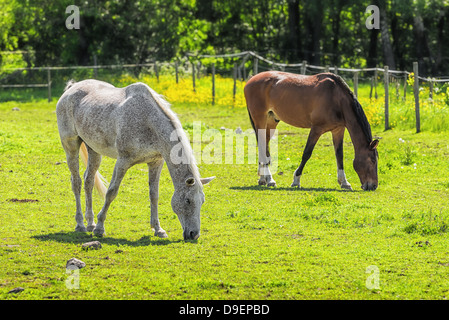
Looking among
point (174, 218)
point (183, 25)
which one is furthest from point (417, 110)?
point (183, 25)

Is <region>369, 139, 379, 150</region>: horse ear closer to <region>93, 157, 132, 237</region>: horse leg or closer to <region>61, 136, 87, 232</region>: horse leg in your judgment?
<region>93, 157, 132, 237</region>: horse leg

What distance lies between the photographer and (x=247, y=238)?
8656mm

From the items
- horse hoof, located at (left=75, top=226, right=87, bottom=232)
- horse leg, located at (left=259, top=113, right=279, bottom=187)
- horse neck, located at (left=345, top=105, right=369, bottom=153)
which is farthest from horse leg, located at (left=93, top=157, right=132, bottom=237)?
horse neck, located at (left=345, top=105, right=369, bottom=153)

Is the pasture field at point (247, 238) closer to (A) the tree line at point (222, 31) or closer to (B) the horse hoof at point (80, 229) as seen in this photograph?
(B) the horse hoof at point (80, 229)

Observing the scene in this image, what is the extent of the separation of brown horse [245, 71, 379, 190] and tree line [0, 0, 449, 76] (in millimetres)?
21507

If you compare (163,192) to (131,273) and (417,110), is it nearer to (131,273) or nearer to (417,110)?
(131,273)

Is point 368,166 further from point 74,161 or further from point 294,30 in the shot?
point 294,30

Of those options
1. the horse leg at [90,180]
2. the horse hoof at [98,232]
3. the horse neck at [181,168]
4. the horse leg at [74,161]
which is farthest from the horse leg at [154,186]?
the horse leg at [74,161]

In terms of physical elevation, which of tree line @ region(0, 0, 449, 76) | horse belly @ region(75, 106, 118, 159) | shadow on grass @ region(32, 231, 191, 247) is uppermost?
tree line @ region(0, 0, 449, 76)

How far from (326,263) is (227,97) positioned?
19944 mm

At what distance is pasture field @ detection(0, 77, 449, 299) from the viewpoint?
21.7 feet

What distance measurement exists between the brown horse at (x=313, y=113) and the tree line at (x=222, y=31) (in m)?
21.5

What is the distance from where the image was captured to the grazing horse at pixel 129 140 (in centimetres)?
801

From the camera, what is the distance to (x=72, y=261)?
7.18 meters
